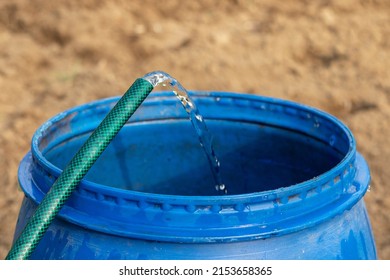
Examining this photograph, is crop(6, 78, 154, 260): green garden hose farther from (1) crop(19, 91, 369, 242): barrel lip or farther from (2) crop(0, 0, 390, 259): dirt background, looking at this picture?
(2) crop(0, 0, 390, 259): dirt background

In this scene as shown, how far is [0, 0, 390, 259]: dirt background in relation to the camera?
423 centimetres

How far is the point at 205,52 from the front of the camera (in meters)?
4.46

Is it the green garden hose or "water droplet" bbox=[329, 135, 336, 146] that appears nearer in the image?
the green garden hose

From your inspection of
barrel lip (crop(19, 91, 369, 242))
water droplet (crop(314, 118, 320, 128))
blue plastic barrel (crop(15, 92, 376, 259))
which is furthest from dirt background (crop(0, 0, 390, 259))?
barrel lip (crop(19, 91, 369, 242))

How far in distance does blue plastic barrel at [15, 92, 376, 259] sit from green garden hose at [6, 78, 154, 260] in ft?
0.17

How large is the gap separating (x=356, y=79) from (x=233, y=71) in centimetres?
79

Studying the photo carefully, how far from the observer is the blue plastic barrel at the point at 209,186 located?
160 cm

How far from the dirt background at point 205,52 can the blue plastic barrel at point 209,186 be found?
165 cm

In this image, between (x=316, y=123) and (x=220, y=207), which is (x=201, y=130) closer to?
(x=316, y=123)

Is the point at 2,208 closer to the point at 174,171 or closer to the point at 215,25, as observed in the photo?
the point at 174,171

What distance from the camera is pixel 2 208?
11.5 ft

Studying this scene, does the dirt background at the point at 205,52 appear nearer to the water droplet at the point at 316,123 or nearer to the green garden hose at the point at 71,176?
the water droplet at the point at 316,123

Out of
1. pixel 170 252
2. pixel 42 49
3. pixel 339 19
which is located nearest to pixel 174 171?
pixel 170 252

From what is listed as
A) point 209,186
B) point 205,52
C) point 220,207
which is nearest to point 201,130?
point 209,186
